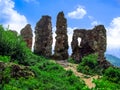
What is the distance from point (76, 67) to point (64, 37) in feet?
42.0

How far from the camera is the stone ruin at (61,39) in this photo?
7088 centimetres

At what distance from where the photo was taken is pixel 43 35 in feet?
238

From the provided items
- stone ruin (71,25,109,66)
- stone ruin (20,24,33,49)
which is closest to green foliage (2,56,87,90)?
stone ruin (71,25,109,66)

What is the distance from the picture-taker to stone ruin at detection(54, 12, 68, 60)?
70.9 metres

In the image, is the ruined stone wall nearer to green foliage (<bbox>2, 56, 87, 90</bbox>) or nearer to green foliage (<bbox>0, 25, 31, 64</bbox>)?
green foliage (<bbox>2, 56, 87, 90</bbox>)

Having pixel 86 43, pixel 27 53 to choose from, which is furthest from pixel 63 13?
pixel 27 53

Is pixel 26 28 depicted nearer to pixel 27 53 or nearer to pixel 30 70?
pixel 27 53

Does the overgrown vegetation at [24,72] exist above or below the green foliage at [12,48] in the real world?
below

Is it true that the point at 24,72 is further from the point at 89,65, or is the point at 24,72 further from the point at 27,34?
the point at 27,34

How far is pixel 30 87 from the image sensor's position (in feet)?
131

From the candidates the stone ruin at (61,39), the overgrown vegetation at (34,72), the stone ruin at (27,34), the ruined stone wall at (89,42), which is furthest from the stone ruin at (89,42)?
the stone ruin at (27,34)

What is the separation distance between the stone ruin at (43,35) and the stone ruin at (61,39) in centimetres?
109

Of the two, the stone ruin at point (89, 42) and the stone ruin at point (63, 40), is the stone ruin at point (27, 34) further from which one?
the stone ruin at point (89, 42)

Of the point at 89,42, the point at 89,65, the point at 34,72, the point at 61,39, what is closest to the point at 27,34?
the point at 61,39
